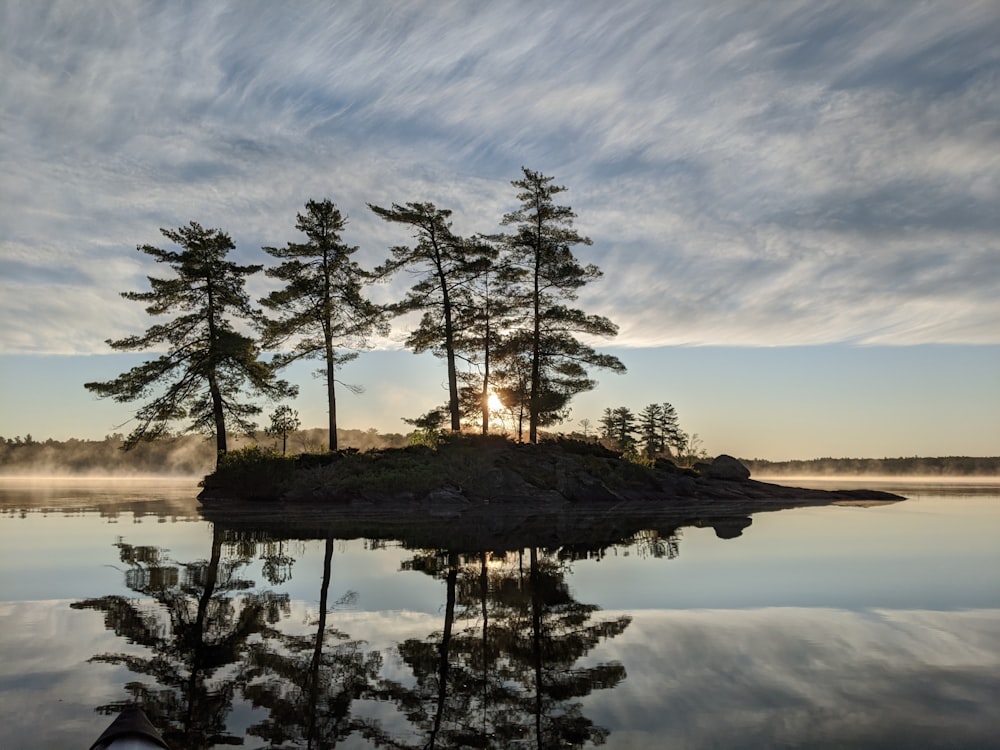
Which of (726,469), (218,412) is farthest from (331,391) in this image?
(726,469)

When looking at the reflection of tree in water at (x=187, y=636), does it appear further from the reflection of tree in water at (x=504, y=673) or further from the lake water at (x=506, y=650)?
the reflection of tree in water at (x=504, y=673)

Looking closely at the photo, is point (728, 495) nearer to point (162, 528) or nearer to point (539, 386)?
point (539, 386)

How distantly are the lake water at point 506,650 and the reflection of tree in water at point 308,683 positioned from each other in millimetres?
20

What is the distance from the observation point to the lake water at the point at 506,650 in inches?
143

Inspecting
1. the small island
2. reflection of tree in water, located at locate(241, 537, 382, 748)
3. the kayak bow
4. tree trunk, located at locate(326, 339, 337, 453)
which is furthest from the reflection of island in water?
tree trunk, located at locate(326, 339, 337, 453)

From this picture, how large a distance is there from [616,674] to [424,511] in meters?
18.8

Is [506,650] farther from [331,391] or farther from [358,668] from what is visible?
[331,391]

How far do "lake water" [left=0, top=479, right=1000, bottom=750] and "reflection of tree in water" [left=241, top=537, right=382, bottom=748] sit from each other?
2 cm

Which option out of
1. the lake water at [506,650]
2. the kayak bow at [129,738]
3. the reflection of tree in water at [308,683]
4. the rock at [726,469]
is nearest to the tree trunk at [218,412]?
the lake water at [506,650]

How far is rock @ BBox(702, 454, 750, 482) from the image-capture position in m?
39.3

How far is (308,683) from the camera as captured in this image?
4.38 meters

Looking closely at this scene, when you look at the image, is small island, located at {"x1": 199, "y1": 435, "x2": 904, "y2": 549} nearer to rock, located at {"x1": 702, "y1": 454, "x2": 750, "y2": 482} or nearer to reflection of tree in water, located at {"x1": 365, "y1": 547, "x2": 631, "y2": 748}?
rock, located at {"x1": 702, "y1": 454, "x2": 750, "y2": 482}

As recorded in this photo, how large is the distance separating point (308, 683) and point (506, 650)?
165 centimetres

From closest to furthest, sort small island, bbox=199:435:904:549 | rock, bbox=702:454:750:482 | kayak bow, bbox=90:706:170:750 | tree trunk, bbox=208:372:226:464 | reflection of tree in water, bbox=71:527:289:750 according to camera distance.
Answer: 1. kayak bow, bbox=90:706:170:750
2. reflection of tree in water, bbox=71:527:289:750
3. small island, bbox=199:435:904:549
4. tree trunk, bbox=208:372:226:464
5. rock, bbox=702:454:750:482
